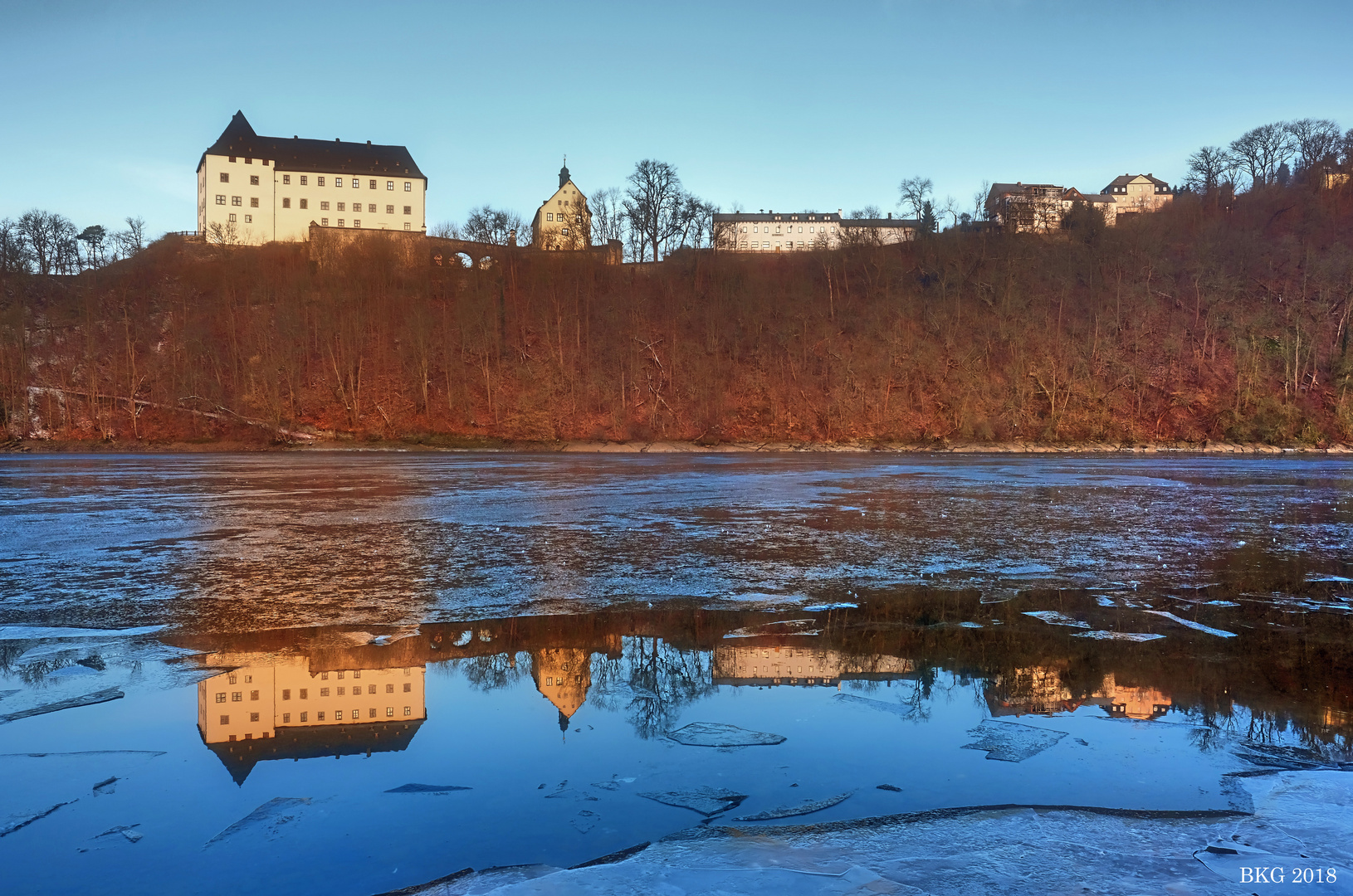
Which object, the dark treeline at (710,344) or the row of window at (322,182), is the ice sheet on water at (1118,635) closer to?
the dark treeline at (710,344)

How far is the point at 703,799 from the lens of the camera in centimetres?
482

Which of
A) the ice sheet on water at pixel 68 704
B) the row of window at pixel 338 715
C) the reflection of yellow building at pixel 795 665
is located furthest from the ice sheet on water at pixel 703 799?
the ice sheet on water at pixel 68 704

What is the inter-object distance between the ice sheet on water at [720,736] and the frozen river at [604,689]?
0.09 ft

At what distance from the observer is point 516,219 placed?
8369cm

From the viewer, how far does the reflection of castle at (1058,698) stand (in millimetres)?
6305

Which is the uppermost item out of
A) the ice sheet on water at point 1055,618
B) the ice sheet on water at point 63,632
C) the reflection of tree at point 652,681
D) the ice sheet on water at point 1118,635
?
the ice sheet on water at point 1118,635

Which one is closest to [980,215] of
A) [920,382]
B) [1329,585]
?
[920,382]

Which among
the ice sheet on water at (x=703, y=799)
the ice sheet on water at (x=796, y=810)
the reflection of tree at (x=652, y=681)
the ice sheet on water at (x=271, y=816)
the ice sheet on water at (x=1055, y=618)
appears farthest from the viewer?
the ice sheet on water at (x=1055, y=618)

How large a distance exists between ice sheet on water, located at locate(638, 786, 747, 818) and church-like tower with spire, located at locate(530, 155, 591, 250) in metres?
79.5

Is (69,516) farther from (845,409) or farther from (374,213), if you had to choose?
(374,213)

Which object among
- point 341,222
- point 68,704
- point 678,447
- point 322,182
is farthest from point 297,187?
point 68,704

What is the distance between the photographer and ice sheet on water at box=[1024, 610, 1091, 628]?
899cm

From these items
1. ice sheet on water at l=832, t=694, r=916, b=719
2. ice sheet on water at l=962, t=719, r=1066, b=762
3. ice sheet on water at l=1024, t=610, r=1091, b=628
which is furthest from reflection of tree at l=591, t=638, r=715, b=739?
ice sheet on water at l=1024, t=610, r=1091, b=628

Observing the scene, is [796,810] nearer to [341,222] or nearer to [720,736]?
[720,736]
